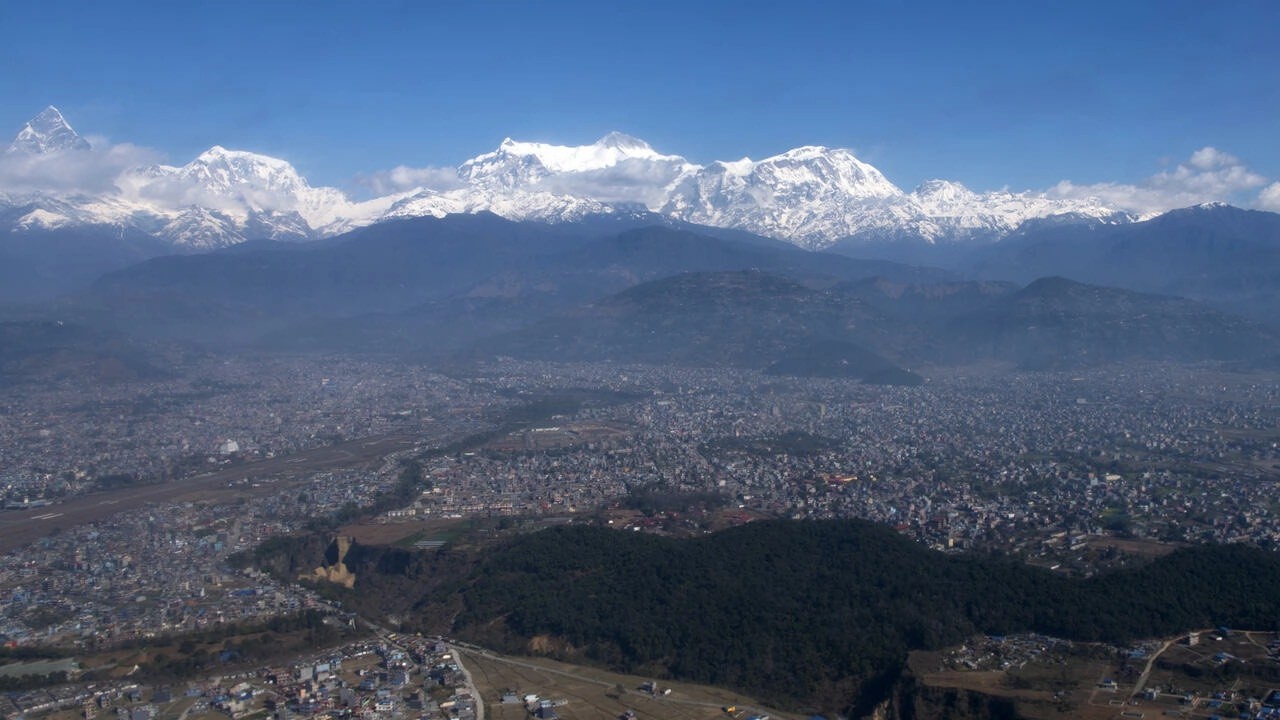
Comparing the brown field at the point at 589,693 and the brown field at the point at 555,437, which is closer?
the brown field at the point at 589,693

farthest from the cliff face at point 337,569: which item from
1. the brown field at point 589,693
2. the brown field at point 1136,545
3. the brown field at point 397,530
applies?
the brown field at point 1136,545

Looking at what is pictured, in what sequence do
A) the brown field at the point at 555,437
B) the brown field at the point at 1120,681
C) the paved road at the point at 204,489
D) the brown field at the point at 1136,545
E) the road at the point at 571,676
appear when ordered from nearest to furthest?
1. the brown field at the point at 1120,681
2. the road at the point at 571,676
3. the brown field at the point at 1136,545
4. the paved road at the point at 204,489
5. the brown field at the point at 555,437

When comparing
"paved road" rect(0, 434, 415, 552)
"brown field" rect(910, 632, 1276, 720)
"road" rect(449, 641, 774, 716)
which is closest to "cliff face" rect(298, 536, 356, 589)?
"road" rect(449, 641, 774, 716)

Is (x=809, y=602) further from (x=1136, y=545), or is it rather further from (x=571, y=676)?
(x=1136, y=545)

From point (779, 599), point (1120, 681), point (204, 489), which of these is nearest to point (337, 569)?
point (779, 599)

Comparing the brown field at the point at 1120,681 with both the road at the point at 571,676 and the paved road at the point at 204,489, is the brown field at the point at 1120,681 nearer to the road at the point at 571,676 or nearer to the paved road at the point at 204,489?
the road at the point at 571,676

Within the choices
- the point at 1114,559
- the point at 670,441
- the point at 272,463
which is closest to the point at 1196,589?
the point at 1114,559

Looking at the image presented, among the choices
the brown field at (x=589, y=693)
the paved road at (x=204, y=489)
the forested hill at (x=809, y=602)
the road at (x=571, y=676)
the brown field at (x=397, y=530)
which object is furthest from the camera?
the paved road at (x=204, y=489)
